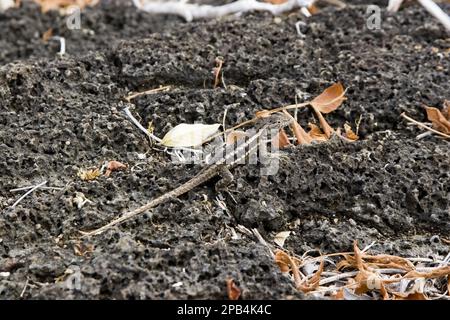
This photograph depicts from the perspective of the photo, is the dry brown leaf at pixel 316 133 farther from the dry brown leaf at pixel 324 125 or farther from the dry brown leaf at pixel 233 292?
the dry brown leaf at pixel 233 292

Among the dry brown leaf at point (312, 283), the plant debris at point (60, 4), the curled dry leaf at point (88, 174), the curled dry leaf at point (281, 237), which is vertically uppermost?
the plant debris at point (60, 4)

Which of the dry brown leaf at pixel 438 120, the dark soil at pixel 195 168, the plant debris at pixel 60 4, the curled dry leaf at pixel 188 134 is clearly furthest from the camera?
the plant debris at pixel 60 4

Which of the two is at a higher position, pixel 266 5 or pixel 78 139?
pixel 266 5

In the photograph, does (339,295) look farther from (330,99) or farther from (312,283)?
(330,99)

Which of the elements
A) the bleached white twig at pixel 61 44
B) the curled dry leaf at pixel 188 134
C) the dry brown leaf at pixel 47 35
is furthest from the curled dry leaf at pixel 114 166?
the dry brown leaf at pixel 47 35
